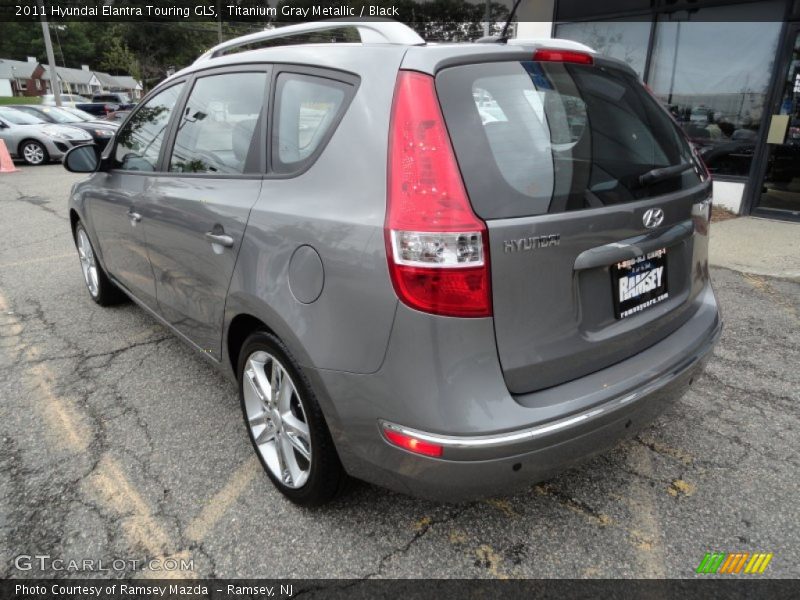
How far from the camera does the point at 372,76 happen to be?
5.95ft

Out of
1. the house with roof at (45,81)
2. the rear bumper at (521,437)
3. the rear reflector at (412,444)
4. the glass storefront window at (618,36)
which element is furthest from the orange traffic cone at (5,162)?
the house with roof at (45,81)

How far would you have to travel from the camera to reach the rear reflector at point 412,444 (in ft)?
5.41

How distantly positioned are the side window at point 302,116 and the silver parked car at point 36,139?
14637mm

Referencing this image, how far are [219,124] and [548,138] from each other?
153 centimetres

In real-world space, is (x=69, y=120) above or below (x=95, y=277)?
above

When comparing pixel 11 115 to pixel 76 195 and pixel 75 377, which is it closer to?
pixel 76 195

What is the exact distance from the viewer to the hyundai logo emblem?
1937mm

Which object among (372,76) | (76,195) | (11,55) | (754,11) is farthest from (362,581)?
(11,55)

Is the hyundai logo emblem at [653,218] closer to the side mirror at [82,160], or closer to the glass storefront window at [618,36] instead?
the side mirror at [82,160]

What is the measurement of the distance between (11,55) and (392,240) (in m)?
121

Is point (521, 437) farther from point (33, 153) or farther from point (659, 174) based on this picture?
point (33, 153)

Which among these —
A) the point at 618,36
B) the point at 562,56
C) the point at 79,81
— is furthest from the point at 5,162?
the point at 79,81

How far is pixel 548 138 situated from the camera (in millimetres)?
1828

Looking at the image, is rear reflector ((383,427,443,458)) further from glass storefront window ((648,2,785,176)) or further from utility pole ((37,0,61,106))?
utility pole ((37,0,61,106))
